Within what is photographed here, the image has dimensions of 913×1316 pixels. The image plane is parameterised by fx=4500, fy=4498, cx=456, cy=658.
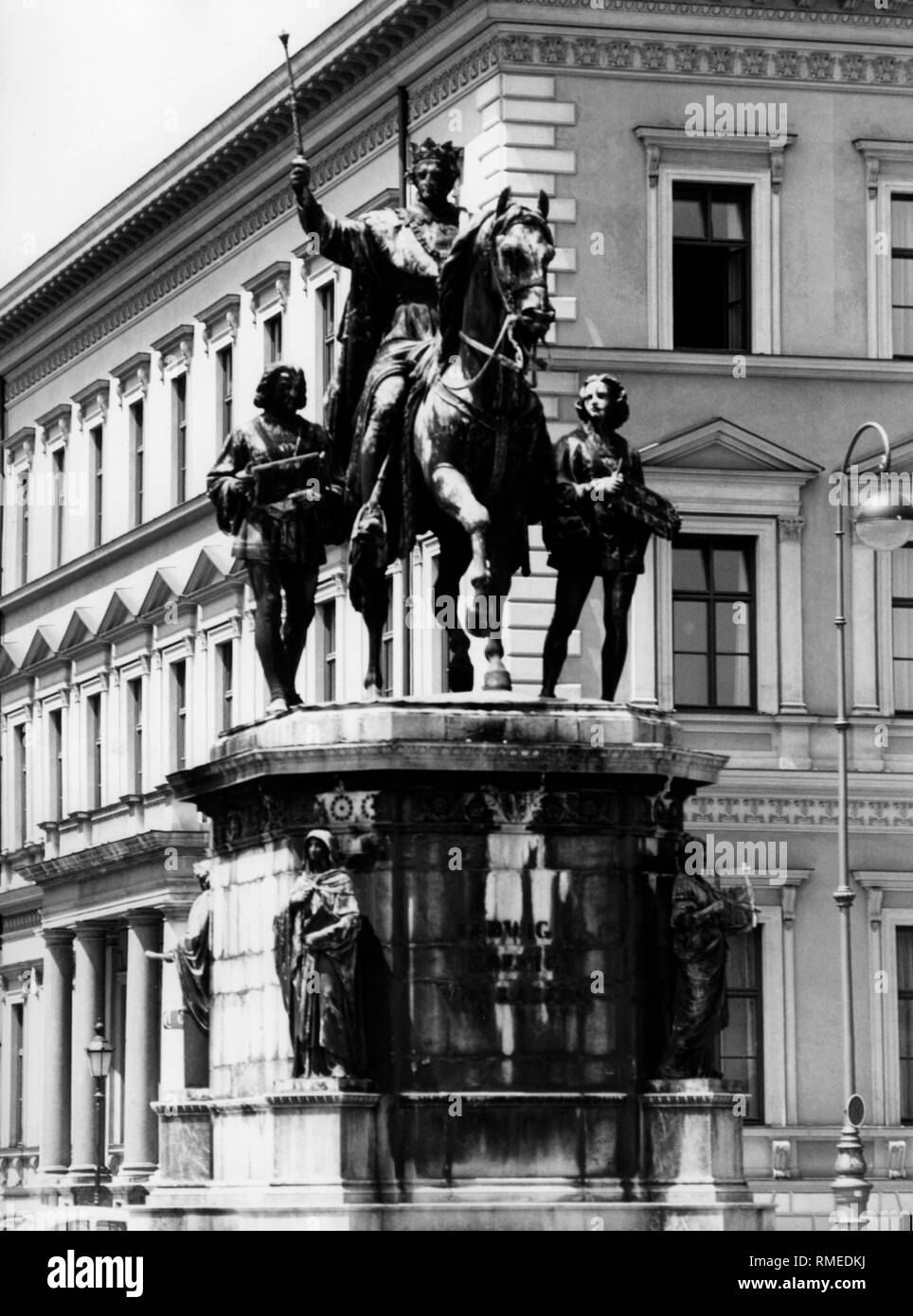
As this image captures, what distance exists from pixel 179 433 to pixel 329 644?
11.7 metres

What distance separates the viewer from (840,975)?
183 feet

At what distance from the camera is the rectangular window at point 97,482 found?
79.9 metres

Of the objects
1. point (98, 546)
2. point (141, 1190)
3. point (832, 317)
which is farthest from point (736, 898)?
point (98, 546)

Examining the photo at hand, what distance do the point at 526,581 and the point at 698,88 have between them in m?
7.29

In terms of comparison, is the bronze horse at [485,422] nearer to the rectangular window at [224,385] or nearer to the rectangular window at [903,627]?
the rectangular window at [903,627]

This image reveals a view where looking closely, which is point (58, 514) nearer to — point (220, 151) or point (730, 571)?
point (220, 151)

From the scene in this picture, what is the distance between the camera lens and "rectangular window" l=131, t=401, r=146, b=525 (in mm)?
76875

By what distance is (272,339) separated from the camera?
68.1 metres

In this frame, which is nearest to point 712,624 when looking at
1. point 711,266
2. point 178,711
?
point 711,266

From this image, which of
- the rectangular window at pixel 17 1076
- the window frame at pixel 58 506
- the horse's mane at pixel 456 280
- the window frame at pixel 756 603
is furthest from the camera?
the window frame at pixel 58 506

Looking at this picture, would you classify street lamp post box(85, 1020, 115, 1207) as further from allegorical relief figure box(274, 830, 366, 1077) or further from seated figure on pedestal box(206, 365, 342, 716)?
allegorical relief figure box(274, 830, 366, 1077)

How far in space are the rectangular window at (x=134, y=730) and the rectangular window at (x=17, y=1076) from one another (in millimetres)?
9207

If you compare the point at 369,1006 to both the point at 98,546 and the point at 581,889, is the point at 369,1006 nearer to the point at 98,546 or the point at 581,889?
the point at 581,889

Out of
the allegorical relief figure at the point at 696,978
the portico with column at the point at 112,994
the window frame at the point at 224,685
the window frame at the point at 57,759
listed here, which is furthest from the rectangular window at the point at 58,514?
the allegorical relief figure at the point at 696,978
